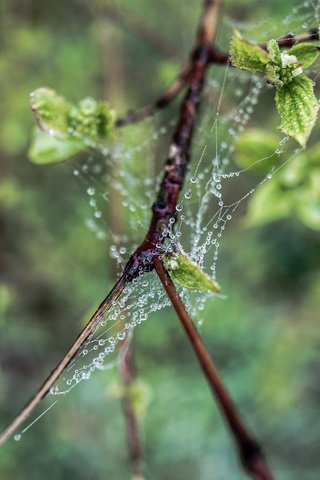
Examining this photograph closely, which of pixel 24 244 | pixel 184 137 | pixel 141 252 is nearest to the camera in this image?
pixel 141 252

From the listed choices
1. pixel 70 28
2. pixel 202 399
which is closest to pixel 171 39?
pixel 70 28

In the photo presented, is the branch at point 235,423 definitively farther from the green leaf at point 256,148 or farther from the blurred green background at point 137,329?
the blurred green background at point 137,329

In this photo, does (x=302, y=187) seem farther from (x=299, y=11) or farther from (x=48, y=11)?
(x=48, y=11)

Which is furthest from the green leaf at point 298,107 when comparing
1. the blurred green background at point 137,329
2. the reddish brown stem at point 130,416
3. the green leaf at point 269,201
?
the blurred green background at point 137,329

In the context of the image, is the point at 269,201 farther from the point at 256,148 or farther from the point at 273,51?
the point at 273,51

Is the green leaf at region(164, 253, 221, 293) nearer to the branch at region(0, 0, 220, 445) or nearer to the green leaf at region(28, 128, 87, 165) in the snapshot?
the branch at region(0, 0, 220, 445)

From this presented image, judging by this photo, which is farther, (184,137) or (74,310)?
(74,310)
